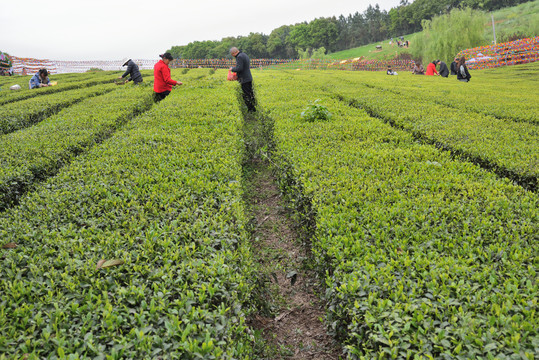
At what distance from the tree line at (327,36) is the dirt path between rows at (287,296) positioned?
302ft

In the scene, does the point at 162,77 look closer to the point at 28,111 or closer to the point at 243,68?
the point at 243,68

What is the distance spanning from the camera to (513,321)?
195cm

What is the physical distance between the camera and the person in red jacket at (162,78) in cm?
1046

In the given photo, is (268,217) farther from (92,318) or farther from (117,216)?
(92,318)

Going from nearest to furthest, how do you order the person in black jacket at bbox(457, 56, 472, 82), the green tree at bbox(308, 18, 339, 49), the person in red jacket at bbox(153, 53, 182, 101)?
the person in red jacket at bbox(153, 53, 182, 101), the person in black jacket at bbox(457, 56, 472, 82), the green tree at bbox(308, 18, 339, 49)

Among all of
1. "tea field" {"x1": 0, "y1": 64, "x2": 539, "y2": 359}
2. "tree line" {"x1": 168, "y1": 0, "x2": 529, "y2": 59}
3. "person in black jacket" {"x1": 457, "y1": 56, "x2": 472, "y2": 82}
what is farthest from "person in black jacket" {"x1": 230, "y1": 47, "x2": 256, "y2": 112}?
"tree line" {"x1": 168, "y1": 0, "x2": 529, "y2": 59}

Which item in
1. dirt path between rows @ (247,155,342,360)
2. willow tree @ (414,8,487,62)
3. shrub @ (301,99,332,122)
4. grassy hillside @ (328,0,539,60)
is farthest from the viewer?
grassy hillside @ (328,0,539,60)

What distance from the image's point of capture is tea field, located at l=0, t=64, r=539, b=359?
1.94 metres

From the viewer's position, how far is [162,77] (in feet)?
35.4

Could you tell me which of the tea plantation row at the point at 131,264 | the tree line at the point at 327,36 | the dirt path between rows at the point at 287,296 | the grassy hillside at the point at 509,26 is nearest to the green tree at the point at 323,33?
the tree line at the point at 327,36

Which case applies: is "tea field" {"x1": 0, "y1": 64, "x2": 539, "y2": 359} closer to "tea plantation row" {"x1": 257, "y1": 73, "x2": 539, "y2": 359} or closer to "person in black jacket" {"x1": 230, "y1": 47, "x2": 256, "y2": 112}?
"tea plantation row" {"x1": 257, "y1": 73, "x2": 539, "y2": 359}

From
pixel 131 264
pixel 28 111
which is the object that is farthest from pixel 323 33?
pixel 131 264

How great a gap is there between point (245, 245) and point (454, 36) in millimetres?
37736

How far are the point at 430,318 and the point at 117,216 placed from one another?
305cm
